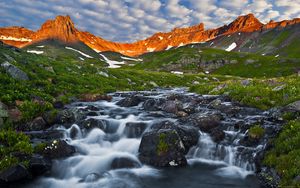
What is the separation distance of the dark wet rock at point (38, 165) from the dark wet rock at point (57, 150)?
59 centimetres

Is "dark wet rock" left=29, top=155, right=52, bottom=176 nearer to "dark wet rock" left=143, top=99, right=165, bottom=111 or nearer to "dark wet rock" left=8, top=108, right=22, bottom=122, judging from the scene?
"dark wet rock" left=8, top=108, right=22, bottom=122

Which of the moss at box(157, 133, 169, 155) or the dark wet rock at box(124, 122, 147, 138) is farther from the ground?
the dark wet rock at box(124, 122, 147, 138)

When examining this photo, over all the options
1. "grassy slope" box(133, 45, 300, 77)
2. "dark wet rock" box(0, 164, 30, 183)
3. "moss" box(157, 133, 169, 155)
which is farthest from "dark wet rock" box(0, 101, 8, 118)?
"grassy slope" box(133, 45, 300, 77)

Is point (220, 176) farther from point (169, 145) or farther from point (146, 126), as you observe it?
point (146, 126)

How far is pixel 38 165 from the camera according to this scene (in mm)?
12703

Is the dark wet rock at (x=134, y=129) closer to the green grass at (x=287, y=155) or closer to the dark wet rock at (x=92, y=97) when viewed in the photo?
the green grass at (x=287, y=155)

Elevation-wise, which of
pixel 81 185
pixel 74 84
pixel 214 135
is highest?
pixel 74 84

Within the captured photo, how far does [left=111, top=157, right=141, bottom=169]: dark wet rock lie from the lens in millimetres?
14188

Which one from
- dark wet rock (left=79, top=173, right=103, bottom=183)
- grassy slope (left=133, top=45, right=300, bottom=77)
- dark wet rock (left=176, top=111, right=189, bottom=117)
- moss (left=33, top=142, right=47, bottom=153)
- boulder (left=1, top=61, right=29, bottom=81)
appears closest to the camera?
dark wet rock (left=79, top=173, right=103, bottom=183)

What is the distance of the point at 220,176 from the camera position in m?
→ 13.3

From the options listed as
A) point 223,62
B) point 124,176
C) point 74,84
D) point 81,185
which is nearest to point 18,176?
point 81,185

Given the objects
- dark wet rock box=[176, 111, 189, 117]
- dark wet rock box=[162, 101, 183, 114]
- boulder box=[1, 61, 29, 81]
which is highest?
boulder box=[1, 61, 29, 81]

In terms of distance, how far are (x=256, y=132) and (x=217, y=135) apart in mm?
2080

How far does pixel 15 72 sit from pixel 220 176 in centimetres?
2114
